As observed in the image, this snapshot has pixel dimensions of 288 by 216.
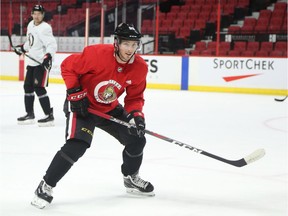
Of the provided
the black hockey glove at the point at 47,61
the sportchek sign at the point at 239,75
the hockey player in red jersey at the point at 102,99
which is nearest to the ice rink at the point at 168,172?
the hockey player in red jersey at the point at 102,99

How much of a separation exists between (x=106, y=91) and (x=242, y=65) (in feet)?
24.3

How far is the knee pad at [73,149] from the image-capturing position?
9.43 ft

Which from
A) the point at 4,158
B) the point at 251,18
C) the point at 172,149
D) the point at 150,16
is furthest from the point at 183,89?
the point at 4,158

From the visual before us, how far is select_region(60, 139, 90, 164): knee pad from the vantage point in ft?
9.43

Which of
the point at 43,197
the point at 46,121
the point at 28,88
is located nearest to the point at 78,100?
the point at 43,197

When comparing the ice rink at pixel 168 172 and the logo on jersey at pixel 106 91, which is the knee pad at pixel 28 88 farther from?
the logo on jersey at pixel 106 91

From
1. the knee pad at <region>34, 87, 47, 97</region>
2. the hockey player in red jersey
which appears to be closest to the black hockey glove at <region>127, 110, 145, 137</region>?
the hockey player in red jersey

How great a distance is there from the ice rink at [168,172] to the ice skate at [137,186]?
0.15ft

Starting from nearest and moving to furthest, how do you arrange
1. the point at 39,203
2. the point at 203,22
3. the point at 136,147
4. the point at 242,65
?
the point at 39,203
the point at 136,147
the point at 242,65
the point at 203,22

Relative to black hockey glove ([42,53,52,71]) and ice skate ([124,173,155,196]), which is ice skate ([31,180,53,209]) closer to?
ice skate ([124,173,155,196])

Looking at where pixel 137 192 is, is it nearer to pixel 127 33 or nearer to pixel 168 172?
pixel 168 172

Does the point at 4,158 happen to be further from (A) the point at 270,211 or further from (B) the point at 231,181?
(A) the point at 270,211

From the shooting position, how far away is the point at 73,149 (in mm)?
2889

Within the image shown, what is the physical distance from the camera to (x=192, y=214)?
2.87 meters
